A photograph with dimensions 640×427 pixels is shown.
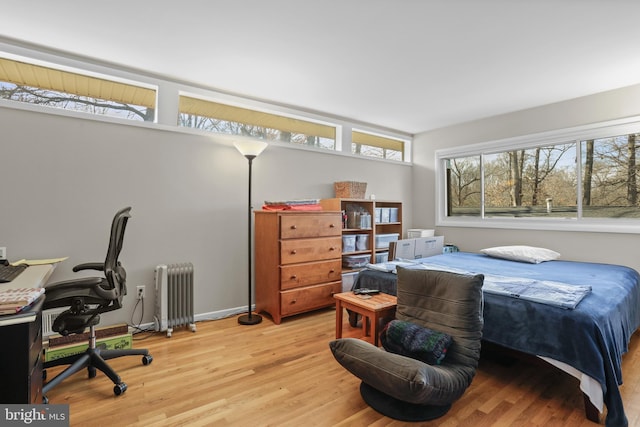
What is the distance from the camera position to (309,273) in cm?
342

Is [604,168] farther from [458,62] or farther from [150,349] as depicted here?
[150,349]

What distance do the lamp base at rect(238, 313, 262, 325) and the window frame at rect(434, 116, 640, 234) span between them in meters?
3.18

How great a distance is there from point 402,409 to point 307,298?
176 centimetres

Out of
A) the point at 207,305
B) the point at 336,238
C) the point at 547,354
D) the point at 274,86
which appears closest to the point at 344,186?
the point at 336,238

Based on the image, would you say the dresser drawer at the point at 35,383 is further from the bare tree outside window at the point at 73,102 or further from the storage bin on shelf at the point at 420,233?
the storage bin on shelf at the point at 420,233

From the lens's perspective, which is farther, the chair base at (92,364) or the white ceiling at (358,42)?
the white ceiling at (358,42)

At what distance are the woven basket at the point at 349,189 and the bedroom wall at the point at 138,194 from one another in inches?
18.2

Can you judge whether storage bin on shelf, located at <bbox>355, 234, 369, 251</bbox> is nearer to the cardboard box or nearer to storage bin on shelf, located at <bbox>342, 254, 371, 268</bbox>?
storage bin on shelf, located at <bbox>342, 254, 371, 268</bbox>

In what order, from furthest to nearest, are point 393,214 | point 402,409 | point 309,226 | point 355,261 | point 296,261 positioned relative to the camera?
point 393,214 < point 355,261 < point 309,226 < point 296,261 < point 402,409

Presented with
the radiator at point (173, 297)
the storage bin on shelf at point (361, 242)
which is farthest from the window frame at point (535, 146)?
the radiator at point (173, 297)

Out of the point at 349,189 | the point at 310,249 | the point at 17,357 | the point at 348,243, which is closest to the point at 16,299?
the point at 17,357

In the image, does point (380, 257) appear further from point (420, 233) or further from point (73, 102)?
point (73, 102)

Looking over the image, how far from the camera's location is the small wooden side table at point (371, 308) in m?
2.40

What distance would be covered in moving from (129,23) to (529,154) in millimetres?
4589
